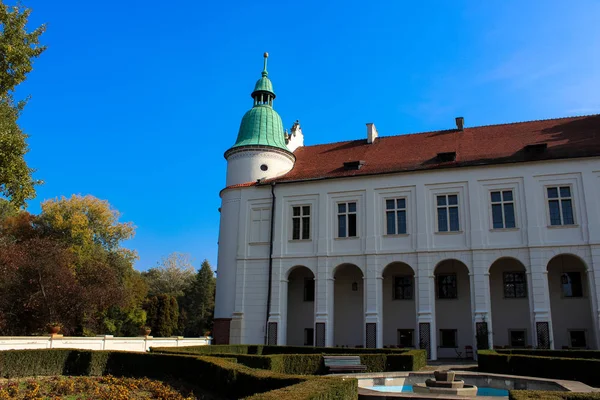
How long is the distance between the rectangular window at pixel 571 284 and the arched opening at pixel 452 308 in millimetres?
5204

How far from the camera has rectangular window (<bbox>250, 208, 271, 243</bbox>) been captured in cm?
3541

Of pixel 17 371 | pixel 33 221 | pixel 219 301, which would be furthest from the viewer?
pixel 33 221

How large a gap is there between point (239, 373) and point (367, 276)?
1972 cm

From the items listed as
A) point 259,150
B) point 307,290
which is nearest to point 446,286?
point 307,290

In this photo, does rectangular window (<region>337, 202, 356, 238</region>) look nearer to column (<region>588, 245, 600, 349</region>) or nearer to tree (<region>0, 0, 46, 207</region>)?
column (<region>588, 245, 600, 349</region>)

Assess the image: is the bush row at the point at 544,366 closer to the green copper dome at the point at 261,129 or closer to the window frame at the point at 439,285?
the window frame at the point at 439,285

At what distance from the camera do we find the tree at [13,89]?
18000 mm

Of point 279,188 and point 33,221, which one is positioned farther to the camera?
point 33,221

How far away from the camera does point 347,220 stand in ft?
111

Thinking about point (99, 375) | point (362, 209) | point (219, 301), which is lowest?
point (99, 375)

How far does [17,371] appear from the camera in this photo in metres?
17.7

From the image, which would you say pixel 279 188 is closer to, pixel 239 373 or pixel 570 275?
pixel 570 275

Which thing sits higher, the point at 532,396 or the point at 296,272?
the point at 296,272

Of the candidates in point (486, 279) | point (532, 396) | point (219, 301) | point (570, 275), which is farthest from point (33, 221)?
point (532, 396)
